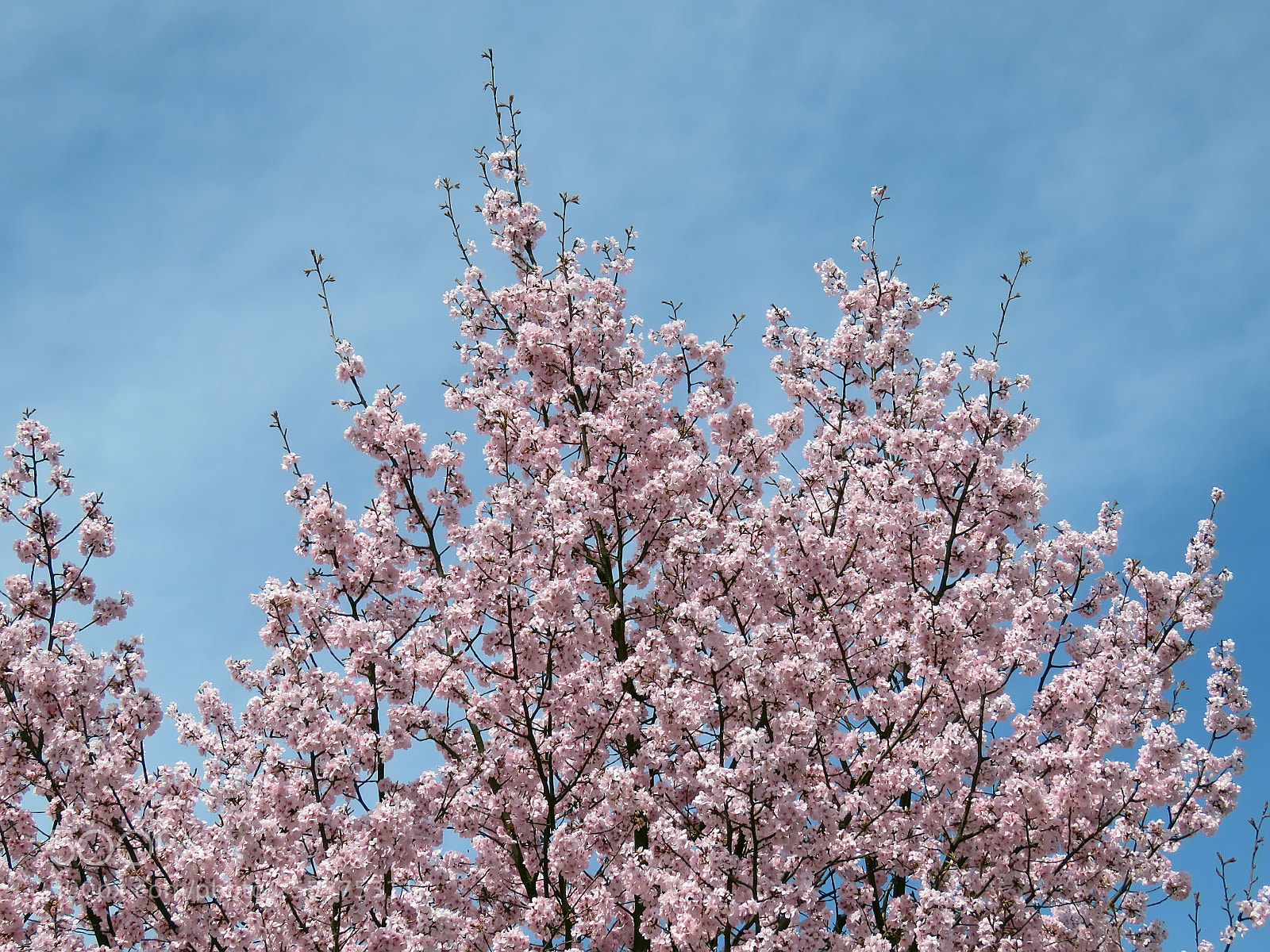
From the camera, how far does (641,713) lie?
1262 cm

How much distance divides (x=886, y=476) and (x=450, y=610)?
19.8 ft

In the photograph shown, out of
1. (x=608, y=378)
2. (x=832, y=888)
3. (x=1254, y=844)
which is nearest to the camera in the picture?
(x=832, y=888)

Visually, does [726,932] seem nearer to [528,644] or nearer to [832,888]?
[832,888]

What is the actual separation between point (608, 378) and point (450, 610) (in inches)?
164

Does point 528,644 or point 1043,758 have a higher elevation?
point 528,644

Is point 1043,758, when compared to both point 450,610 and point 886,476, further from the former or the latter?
point 450,610

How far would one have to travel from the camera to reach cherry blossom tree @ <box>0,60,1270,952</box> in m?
11.0

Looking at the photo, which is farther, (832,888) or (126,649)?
(126,649)

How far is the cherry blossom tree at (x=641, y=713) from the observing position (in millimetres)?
11000

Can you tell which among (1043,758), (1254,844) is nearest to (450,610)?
(1043,758)

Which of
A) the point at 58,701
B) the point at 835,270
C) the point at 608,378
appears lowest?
the point at 58,701

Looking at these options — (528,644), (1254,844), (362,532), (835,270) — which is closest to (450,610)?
(528,644)

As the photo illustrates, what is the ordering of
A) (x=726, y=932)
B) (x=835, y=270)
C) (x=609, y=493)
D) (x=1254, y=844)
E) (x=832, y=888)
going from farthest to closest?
(x=835, y=270)
(x=609, y=493)
(x=1254, y=844)
(x=832, y=888)
(x=726, y=932)

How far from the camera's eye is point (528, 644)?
40.8ft
